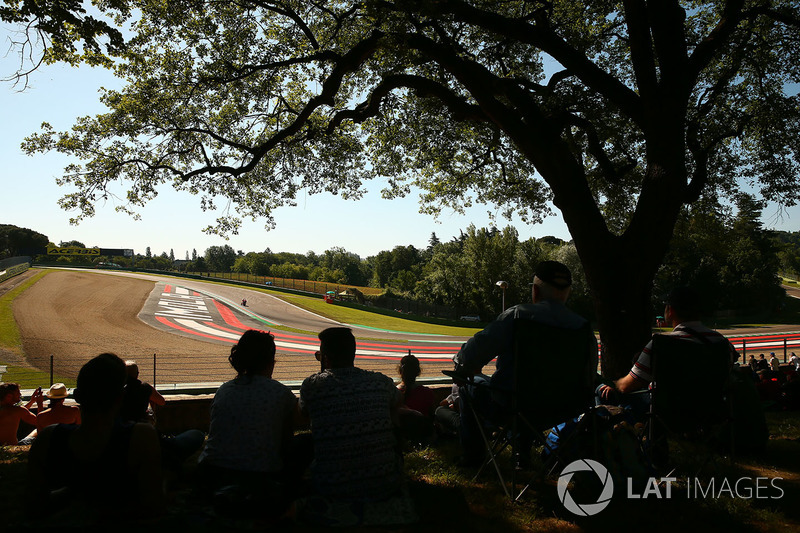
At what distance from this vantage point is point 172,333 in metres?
29.5

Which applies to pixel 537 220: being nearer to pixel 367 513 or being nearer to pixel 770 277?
Answer: pixel 367 513

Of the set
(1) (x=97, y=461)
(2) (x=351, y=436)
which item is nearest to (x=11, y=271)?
(1) (x=97, y=461)

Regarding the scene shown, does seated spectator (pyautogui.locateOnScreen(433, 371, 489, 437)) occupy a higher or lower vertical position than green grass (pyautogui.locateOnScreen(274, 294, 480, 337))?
higher

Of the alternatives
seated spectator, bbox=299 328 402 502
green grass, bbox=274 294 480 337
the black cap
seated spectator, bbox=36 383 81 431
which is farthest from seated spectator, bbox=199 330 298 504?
green grass, bbox=274 294 480 337

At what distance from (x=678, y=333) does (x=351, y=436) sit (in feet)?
8.13

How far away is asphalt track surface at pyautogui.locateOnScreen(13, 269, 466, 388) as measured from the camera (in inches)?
752

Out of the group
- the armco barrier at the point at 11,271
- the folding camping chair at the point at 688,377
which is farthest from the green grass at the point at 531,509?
the armco barrier at the point at 11,271

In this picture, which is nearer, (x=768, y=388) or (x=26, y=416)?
(x=26, y=416)

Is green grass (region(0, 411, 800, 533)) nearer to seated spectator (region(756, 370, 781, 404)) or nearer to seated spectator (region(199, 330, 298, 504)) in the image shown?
seated spectator (region(199, 330, 298, 504))

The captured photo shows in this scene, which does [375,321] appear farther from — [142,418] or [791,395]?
[142,418]

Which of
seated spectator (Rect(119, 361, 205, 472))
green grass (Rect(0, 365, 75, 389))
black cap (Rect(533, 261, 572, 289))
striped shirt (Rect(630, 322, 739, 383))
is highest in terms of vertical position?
black cap (Rect(533, 261, 572, 289))

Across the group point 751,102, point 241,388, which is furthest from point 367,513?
point 751,102

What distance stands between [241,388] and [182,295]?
2069 inches

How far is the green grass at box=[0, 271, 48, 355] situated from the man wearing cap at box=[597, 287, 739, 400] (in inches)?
925
